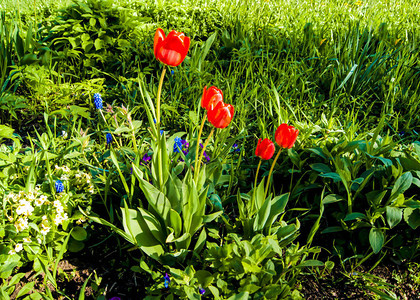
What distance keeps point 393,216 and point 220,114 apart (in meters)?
0.88

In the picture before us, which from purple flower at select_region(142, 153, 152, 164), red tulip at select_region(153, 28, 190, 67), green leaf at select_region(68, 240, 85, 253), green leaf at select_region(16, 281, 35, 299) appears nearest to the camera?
red tulip at select_region(153, 28, 190, 67)

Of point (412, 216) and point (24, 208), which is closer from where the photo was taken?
point (24, 208)

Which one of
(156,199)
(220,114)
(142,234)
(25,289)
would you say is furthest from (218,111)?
(25,289)

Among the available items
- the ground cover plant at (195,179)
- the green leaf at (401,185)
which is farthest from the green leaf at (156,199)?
the green leaf at (401,185)

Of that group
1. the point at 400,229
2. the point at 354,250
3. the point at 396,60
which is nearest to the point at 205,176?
the point at 354,250

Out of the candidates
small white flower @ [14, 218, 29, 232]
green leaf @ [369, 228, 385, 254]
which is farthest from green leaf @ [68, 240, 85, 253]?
green leaf @ [369, 228, 385, 254]

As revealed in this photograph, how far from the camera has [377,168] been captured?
5.51ft

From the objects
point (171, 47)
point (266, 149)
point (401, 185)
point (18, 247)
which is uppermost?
point (171, 47)

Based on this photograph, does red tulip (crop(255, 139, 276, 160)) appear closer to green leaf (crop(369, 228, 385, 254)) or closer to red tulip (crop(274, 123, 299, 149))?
red tulip (crop(274, 123, 299, 149))

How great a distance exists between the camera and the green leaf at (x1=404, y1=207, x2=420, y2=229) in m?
1.50

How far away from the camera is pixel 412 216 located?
1520 millimetres

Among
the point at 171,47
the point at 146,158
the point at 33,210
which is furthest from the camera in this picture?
the point at 146,158

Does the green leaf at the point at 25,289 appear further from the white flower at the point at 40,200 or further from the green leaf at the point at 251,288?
the green leaf at the point at 251,288

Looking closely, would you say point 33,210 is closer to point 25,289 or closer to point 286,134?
point 25,289
